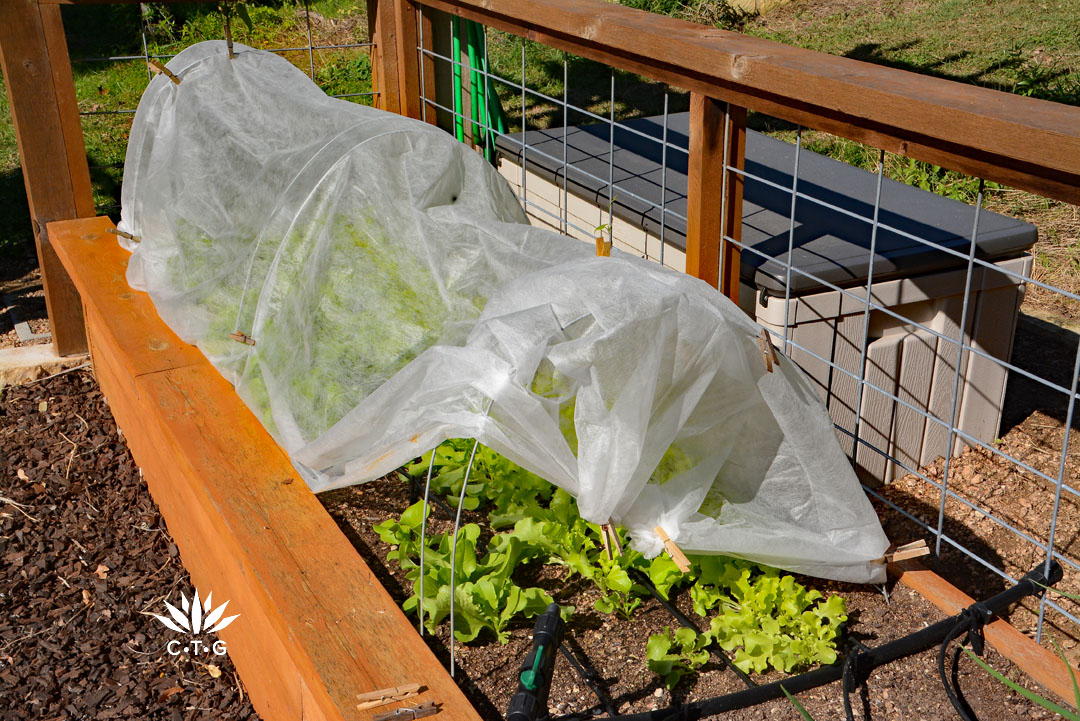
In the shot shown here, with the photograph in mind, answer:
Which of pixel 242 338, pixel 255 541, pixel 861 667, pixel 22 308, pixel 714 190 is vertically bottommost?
pixel 22 308

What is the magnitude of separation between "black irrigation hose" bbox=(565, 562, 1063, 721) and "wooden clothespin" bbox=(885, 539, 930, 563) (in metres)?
0.14

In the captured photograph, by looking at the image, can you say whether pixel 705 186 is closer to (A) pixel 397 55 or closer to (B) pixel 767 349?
(B) pixel 767 349

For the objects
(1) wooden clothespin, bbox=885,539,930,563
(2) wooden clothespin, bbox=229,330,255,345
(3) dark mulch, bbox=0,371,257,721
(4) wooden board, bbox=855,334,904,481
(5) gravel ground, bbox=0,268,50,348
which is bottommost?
(3) dark mulch, bbox=0,371,257,721

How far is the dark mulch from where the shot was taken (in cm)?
246

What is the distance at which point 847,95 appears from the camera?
72.6 inches

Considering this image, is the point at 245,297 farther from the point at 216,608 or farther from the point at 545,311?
the point at 545,311

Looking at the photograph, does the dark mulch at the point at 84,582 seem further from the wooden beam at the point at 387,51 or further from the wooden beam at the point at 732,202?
the wooden beam at the point at 387,51

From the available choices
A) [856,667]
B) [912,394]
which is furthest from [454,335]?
[912,394]

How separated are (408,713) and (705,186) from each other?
1.31 meters

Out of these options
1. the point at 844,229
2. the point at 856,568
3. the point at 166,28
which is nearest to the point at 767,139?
the point at 844,229

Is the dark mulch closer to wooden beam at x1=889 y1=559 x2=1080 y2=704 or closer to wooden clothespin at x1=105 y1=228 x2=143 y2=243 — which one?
wooden clothespin at x1=105 y1=228 x2=143 y2=243

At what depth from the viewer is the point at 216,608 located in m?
2.53


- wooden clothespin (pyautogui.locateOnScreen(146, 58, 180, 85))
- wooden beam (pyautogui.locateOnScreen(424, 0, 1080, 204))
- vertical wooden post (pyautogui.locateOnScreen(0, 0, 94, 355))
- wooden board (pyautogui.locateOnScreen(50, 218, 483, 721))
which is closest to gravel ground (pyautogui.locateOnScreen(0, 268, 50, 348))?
vertical wooden post (pyautogui.locateOnScreen(0, 0, 94, 355))

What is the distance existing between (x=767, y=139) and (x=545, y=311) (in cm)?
235
